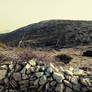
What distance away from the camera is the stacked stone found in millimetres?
5409

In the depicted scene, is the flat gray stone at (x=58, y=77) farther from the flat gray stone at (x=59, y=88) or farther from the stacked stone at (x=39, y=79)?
the flat gray stone at (x=59, y=88)

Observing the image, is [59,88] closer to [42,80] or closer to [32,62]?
[42,80]

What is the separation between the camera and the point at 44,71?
235 inches

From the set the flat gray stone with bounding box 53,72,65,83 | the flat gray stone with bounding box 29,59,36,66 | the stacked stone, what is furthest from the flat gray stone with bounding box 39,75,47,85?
the flat gray stone with bounding box 29,59,36,66

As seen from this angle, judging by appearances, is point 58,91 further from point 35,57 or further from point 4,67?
point 4,67

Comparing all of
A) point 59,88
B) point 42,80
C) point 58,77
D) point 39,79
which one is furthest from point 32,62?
point 59,88

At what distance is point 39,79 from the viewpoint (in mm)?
5668

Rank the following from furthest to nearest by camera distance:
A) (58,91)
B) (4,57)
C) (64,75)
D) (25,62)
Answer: (4,57) → (25,62) → (64,75) → (58,91)

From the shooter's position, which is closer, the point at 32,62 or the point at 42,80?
the point at 42,80

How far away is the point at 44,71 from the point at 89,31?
3368 centimetres

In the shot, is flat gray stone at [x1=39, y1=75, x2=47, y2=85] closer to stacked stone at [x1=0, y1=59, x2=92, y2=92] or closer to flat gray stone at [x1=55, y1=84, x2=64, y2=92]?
stacked stone at [x1=0, y1=59, x2=92, y2=92]

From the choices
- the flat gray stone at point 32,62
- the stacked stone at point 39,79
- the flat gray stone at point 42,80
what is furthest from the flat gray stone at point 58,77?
the flat gray stone at point 32,62

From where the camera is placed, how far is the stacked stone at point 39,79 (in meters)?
5.41

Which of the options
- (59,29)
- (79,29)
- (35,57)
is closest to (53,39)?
(59,29)
